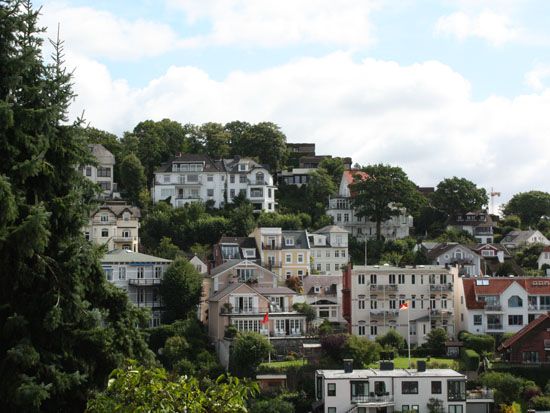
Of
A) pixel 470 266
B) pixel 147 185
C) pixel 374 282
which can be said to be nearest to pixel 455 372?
pixel 374 282

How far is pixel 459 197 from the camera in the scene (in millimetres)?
110875

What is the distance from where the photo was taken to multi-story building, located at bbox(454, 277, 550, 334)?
75.9 meters

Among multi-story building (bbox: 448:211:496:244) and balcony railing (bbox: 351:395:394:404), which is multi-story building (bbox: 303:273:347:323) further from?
multi-story building (bbox: 448:211:496:244)

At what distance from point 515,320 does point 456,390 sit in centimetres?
1850

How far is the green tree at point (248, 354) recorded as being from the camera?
6456 centimetres

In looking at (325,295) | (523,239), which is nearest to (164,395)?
(325,295)

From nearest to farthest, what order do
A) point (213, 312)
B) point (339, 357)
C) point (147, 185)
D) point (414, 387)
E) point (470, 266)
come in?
point (414, 387), point (339, 357), point (213, 312), point (470, 266), point (147, 185)

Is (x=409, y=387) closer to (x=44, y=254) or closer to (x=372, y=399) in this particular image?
(x=372, y=399)

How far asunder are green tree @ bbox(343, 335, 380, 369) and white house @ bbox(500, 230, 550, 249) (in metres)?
43.8

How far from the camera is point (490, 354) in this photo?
70.6m

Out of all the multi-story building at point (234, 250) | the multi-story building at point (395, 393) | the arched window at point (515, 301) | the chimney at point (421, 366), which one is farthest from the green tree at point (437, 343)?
the multi-story building at point (234, 250)

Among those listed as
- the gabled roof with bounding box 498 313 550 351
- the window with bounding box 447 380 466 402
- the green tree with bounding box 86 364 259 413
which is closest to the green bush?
the gabled roof with bounding box 498 313 550 351

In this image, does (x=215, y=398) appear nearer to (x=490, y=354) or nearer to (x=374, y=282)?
(x=490, y=354)

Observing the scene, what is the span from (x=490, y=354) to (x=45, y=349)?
5424 cm
